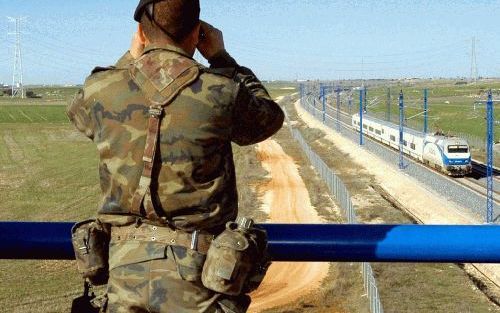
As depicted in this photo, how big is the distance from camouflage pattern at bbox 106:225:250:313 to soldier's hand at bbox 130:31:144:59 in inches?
32.4

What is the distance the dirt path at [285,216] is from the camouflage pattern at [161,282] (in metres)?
19.6

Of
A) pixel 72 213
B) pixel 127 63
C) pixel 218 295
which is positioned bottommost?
pixel 72 213

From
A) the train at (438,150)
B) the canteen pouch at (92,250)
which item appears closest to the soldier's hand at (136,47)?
the canteen pouch at (92,250)

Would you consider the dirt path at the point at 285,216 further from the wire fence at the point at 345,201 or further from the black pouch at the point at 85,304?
the black pouch at the point at 85,304

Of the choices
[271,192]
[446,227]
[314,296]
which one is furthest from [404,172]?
[446,227]

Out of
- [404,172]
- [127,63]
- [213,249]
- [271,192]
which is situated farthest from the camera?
[404,172]

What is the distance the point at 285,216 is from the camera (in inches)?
1444

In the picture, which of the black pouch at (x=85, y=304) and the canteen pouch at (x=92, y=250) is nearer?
the canteen pouch at (x=92, y=250)

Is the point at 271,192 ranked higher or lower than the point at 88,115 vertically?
lower

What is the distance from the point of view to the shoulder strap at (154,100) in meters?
2.75

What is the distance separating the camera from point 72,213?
136ft

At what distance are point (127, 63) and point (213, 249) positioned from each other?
0.95 metres

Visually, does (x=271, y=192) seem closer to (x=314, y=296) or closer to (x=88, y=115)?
(x=314, y=296)

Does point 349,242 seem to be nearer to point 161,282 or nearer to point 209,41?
point 161,282
